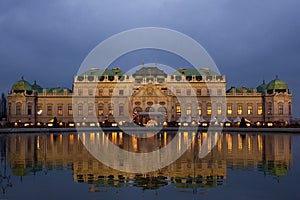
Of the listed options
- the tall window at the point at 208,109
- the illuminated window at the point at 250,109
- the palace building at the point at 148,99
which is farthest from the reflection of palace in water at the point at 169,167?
the illuminated window at the point at 250,109

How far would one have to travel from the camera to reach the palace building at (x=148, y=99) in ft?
285

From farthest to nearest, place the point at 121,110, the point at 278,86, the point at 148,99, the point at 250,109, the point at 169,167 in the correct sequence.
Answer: the point at 250,109 < the point at 121,110 < the point at 278,86 < the point at 148,99 < the point at 169,167

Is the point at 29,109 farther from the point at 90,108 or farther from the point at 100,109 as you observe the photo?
the point at 100,109

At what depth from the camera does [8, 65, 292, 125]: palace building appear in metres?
86.9

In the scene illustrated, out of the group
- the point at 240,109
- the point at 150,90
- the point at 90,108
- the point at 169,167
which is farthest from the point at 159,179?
the point at 240,109

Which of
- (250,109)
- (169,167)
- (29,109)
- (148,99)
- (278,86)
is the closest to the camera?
(169,167)

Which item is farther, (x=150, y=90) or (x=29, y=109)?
(x=29, y=109)

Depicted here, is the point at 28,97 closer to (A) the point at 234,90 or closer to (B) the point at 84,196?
(A) the point at 234,90

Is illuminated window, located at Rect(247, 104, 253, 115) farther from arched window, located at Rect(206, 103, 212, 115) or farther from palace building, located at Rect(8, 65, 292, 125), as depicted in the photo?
arched window, located at Rect(206, 103, 212, 115)

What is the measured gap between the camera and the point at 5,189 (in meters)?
14.8

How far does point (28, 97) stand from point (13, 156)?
214 feet

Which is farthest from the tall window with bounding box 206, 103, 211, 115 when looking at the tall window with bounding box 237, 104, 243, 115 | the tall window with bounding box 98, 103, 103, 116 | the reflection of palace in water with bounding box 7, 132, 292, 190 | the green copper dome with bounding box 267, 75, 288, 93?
the reflection of palace in water with bounding box 7, 132, 292, 190

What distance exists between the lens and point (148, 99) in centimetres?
8688

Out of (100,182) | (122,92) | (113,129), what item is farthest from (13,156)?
(122,92)
